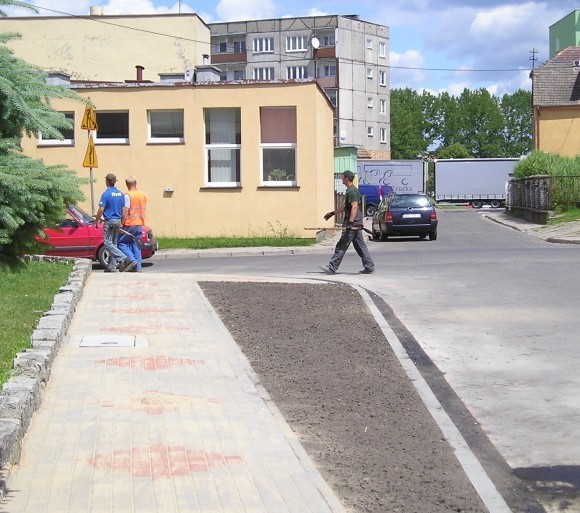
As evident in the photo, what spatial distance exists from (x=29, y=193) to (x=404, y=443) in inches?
134

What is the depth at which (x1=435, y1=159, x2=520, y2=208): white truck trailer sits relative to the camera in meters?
73.8

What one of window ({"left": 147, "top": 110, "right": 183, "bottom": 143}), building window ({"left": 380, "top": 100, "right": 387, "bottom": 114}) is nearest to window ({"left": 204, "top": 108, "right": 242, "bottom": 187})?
window ({"left": 147, "top": 110, "right": 183, "bottom": 143})

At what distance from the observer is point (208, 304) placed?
42.9ft

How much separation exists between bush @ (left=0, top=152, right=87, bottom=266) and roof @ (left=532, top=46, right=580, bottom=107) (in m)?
50.9

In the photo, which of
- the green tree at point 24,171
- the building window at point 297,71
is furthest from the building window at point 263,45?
the green tree at point 24,171

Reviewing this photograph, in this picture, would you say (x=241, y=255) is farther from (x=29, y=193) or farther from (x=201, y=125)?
(x=29, y=193)

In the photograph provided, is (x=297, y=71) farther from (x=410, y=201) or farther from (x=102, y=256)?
(x=102, y=256)

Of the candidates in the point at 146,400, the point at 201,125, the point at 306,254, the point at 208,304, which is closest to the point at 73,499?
the point at 146,400

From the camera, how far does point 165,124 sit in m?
29.7

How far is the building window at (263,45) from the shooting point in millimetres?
96312

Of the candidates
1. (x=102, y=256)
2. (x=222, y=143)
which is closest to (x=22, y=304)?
(x=102, y=256)

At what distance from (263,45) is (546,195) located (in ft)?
210

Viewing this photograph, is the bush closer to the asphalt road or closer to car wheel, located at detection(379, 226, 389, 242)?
the asphalt road

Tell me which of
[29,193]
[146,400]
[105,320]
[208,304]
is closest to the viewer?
[29,193]
